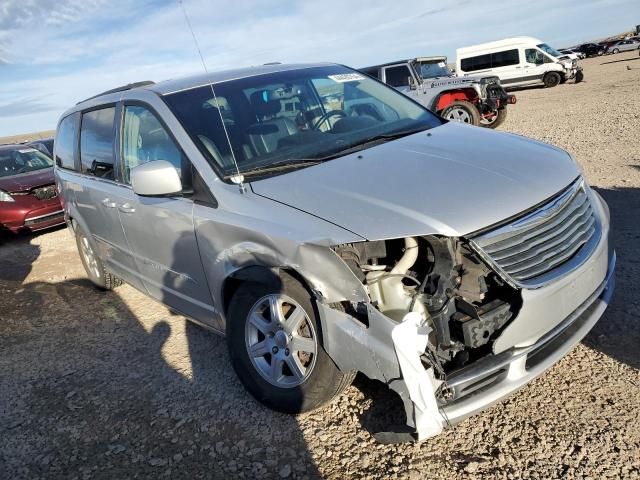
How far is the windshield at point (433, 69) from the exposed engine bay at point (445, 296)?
12.6 meters

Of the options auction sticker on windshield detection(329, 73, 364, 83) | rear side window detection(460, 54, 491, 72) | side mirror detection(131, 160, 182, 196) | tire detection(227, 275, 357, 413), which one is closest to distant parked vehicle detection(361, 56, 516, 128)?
auction sticker on windshield detection(329, 73, 364, 83)

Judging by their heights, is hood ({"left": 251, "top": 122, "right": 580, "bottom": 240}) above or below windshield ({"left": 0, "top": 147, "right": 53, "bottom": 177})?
below

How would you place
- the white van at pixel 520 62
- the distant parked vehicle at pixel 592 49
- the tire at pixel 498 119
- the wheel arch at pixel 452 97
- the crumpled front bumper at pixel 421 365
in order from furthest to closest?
the distant parked vehicle at pixel 592 49 → the white van at pixel 520 62 → the tire at pixel 498 119 → the wheel arch at pixel 452 97 → the crumpled front bumper at pixel 421 365

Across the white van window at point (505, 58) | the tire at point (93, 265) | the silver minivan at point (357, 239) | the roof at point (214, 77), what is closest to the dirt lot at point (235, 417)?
the silver minivan at point (357, 239)

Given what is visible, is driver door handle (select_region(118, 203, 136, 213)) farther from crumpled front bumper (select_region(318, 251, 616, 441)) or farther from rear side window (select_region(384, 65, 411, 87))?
rear side window (select_region(384, 65, 411, 87))

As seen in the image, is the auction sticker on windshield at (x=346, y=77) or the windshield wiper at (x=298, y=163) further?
the auction sticker on windshield at (x=346, y=77)

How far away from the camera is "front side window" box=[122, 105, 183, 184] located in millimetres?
3270

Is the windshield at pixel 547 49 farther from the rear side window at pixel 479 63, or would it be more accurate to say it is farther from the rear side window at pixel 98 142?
the rear side window at pixel 98 142

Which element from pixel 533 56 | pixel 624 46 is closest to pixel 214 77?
pixel 533 56

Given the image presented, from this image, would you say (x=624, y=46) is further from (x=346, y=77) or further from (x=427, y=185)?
(x=427, y=185)

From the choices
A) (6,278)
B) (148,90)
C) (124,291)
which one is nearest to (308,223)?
(148,90)

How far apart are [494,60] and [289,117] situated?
A: 22445 mm

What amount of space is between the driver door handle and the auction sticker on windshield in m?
1.78

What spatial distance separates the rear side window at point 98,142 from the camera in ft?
13.4
